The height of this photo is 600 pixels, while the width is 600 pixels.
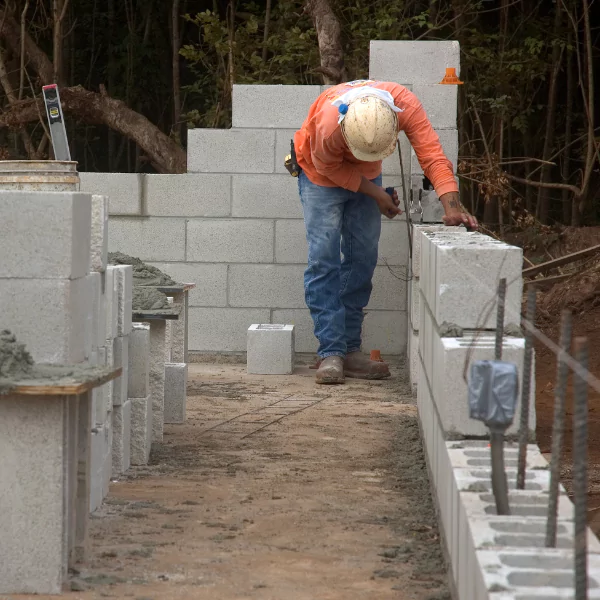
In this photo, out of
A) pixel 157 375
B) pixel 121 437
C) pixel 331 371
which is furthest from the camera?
pixel 331 371

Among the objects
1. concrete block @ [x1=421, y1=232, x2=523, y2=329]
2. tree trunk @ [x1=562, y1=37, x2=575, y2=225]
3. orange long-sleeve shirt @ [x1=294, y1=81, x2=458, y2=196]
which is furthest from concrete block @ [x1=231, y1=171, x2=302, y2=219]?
tree trunk @ [x1=562, y1=37, x2=575, y2=225]

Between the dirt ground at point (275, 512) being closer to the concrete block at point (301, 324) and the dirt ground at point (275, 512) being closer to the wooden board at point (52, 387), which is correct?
the wooden board at point (52, 387)

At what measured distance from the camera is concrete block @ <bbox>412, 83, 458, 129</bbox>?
289 inches

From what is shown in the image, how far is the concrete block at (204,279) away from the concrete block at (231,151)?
69cm

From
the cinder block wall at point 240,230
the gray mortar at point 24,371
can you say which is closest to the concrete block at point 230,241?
the cinder block wall at point 240,230

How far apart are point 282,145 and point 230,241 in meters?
0.78

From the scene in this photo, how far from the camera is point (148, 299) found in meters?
5.22

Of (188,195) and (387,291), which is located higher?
(188,195)

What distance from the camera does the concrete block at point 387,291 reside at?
7.78 metres

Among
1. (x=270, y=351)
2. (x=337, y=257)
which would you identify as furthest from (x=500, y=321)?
(x=270, y=351)

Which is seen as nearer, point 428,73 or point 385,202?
point 385,202

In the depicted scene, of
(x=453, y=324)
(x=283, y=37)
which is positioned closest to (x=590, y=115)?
(x=283, y=37)

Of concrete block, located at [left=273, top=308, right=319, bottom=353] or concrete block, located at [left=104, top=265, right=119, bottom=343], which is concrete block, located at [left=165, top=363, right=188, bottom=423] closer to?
concrete block, located at [left=104, top=265, right=119, bottom=343]

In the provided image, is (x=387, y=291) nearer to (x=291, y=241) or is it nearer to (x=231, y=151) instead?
(x=291, y=241)
